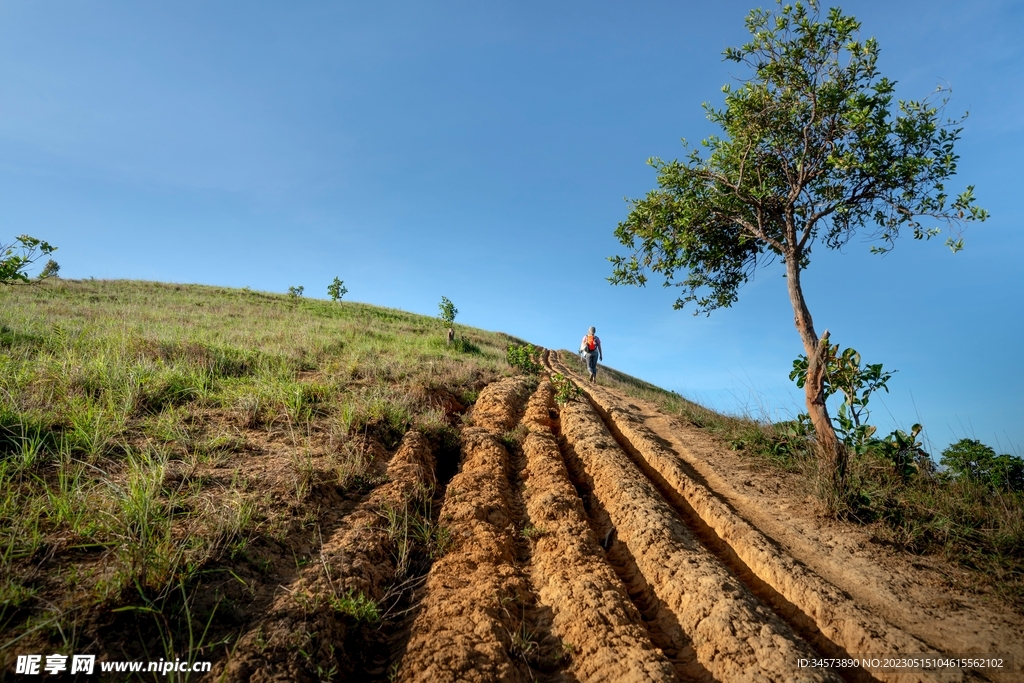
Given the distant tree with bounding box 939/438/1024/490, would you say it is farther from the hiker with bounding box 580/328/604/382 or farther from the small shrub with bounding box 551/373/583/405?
the hiker with bounding box 580/328/604/382

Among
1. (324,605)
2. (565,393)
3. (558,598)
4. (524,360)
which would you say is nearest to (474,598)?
(558,598)

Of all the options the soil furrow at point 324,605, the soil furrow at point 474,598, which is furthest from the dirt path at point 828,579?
the soil furrow at point 324,605

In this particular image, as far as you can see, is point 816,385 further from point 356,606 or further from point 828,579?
point 356,606

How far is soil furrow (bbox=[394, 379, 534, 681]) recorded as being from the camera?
3102 millimetres

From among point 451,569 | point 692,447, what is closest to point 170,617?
point 451,569

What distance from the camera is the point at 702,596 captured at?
3844 millimetres

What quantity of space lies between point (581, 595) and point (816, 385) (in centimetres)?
581

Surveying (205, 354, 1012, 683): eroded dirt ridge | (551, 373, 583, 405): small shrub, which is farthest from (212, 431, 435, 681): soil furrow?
(551, 373, 583, 405): small shrub

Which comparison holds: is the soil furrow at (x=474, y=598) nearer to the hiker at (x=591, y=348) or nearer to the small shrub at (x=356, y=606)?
the small shrub at (x=356, y=606)

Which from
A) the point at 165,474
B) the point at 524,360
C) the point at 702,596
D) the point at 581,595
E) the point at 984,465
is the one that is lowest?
the point at 581,595

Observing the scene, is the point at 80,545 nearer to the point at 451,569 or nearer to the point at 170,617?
the point at 170,617

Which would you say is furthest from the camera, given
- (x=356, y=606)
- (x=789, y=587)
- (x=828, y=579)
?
(x=828, y=579)

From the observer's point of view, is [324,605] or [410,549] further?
[410,549]

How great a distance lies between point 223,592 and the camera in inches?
129
